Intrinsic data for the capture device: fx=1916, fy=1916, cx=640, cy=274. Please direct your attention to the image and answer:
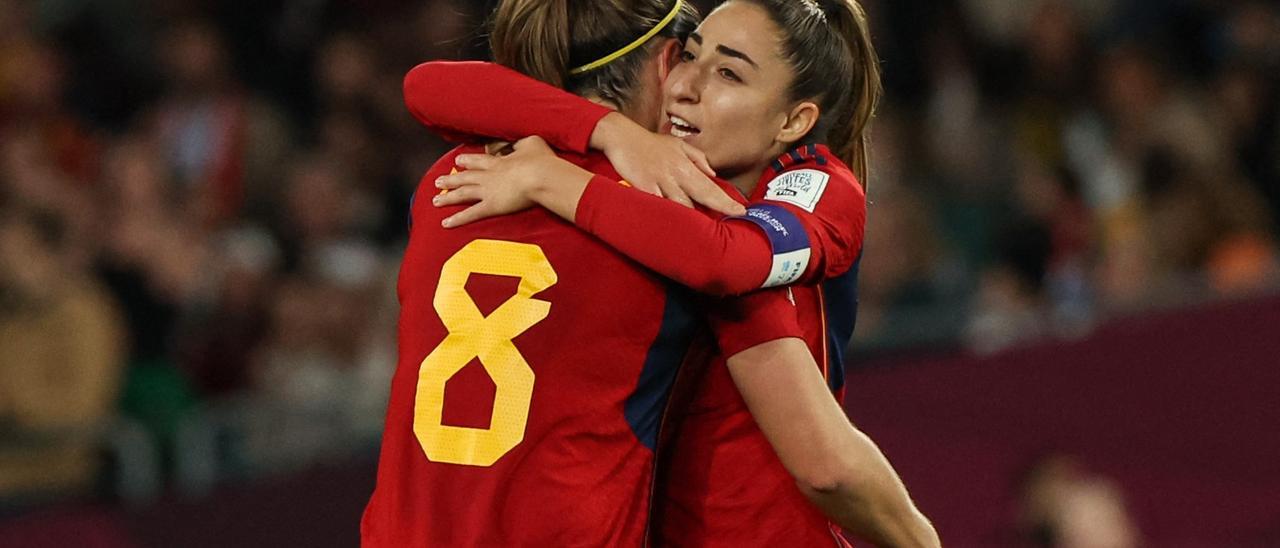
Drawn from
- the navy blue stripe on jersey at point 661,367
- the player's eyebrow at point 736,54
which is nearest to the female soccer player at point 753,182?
the player's eyebrow at point 736,54

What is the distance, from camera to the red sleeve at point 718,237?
259 cm

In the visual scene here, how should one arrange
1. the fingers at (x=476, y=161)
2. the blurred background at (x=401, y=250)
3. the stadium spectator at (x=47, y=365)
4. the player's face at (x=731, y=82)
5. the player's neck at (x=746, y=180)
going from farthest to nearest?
1. the blurred background at (x=401, y=250)
2. the stadium spectator at (x=47, y=365)
3. the player's neck at (x=746, y=180)
4. the player's face at (x=731, y=82)
5. the fingers at (x=476, y=161)

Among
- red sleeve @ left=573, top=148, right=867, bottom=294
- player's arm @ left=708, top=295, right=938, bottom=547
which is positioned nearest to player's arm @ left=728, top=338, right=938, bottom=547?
player's arm @ left=708, top=295, right=938, bottom=547

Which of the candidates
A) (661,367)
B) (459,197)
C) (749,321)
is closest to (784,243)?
(749,321)

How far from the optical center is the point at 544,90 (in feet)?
9.14

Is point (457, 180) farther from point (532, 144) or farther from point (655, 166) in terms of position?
point (655, 166)

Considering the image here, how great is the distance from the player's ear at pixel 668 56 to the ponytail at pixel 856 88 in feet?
0.84

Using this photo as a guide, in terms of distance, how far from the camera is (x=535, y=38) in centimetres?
279

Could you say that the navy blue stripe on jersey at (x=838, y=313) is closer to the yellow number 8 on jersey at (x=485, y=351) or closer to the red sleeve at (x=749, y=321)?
the red sleeve at (x=749, y=321)

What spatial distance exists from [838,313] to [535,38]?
25.4 inches

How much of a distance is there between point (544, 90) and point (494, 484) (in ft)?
1.91

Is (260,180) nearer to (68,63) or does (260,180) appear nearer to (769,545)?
(68,63)

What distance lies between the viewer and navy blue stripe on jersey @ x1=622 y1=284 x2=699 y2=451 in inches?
105

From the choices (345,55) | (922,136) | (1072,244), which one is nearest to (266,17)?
(345,55)
